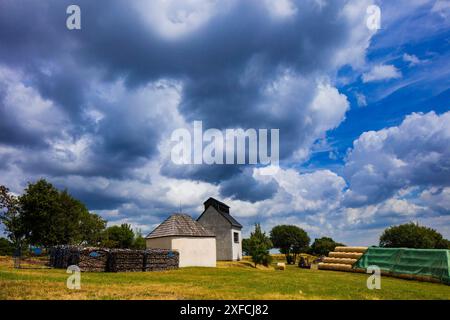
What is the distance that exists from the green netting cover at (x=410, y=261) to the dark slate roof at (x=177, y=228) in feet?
63.5

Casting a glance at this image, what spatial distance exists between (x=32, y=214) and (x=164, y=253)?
27.4m

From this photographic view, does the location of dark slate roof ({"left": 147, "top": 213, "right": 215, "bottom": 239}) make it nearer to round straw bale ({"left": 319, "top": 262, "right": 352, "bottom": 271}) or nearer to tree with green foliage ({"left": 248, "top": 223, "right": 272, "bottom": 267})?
tree with green foliage ({"left": 248, "top": 223, "right": 272, "bottom": 267})

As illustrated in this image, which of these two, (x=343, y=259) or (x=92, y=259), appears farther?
(x=343, y=259)

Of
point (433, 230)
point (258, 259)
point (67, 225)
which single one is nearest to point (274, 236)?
point (433, 230)

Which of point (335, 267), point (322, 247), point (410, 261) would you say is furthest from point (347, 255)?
point (322, 247)

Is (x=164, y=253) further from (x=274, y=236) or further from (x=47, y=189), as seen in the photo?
(x=274, y=236)

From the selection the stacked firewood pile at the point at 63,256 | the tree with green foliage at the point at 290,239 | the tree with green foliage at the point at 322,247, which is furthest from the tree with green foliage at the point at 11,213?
the tree with green foliage at the point at 322,247

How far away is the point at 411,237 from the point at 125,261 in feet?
247

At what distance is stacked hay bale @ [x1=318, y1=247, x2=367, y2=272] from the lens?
114ft

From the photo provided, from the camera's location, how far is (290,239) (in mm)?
95625

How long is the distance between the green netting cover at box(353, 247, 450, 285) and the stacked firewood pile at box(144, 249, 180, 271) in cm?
1923

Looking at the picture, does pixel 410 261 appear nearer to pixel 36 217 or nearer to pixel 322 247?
pixel 36 217

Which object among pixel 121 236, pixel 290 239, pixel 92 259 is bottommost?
Result: pixel 290 239
